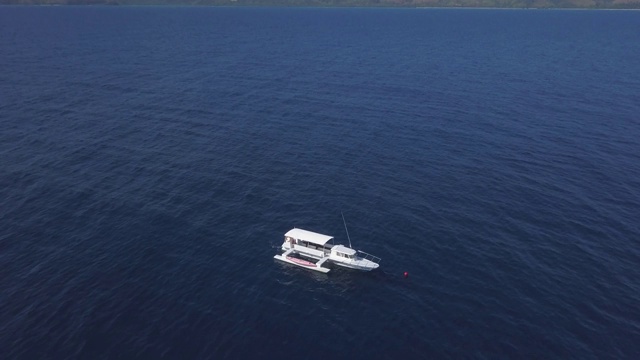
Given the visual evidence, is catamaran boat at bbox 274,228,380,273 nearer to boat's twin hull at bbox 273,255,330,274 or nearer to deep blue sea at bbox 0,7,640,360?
boat's twin hull at bbox 273,255,330,274

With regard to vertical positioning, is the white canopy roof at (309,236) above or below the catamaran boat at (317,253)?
above

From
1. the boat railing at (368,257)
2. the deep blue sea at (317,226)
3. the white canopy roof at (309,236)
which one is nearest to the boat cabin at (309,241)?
the white canopy roof at (309,236)

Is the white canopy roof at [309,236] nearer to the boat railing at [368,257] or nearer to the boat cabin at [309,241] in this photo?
the boat cabin at [309,241]

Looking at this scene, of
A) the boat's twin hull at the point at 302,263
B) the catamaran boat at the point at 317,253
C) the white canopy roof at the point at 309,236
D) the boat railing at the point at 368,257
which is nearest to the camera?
the catamaran boat at the point at 317,253

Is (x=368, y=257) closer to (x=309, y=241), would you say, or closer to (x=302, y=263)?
(x=309, y=241)

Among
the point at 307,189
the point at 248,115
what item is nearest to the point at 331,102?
the point at 248,115

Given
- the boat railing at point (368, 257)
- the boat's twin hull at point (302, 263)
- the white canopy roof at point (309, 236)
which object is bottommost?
the boat's twin hull at point (302, 263)

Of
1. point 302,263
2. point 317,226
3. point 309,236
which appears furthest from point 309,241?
point 317,226
